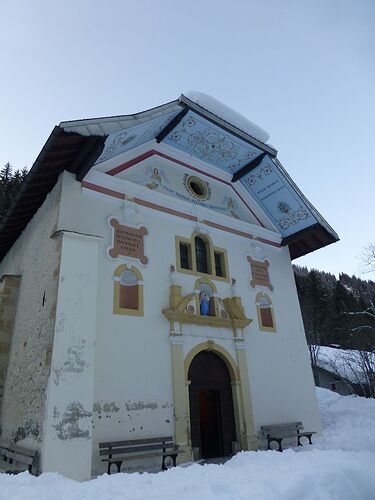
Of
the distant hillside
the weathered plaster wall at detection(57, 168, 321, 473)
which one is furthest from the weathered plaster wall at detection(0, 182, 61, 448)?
the distant hillside

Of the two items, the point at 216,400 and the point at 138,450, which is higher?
the point at 216,400

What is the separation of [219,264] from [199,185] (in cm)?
261

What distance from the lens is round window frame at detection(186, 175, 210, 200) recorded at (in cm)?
1187

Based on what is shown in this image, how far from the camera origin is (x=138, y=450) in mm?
7680

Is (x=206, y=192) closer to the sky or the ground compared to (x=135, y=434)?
closer to the sky

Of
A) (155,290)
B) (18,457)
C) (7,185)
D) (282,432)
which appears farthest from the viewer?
(7,185)

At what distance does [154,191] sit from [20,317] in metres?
4.86

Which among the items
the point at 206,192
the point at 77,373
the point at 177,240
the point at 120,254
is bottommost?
the point at 77,373

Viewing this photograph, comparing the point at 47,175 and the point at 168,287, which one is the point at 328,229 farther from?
the point at 47,175

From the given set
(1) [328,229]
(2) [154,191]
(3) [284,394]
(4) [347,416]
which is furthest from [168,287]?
(4) [347,416]

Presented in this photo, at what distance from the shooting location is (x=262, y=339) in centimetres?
1126

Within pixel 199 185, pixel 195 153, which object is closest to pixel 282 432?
pixel 199 185

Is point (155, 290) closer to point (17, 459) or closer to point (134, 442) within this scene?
point (134, 442)

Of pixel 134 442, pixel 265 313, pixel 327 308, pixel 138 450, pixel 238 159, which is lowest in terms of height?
pixel 138 450
